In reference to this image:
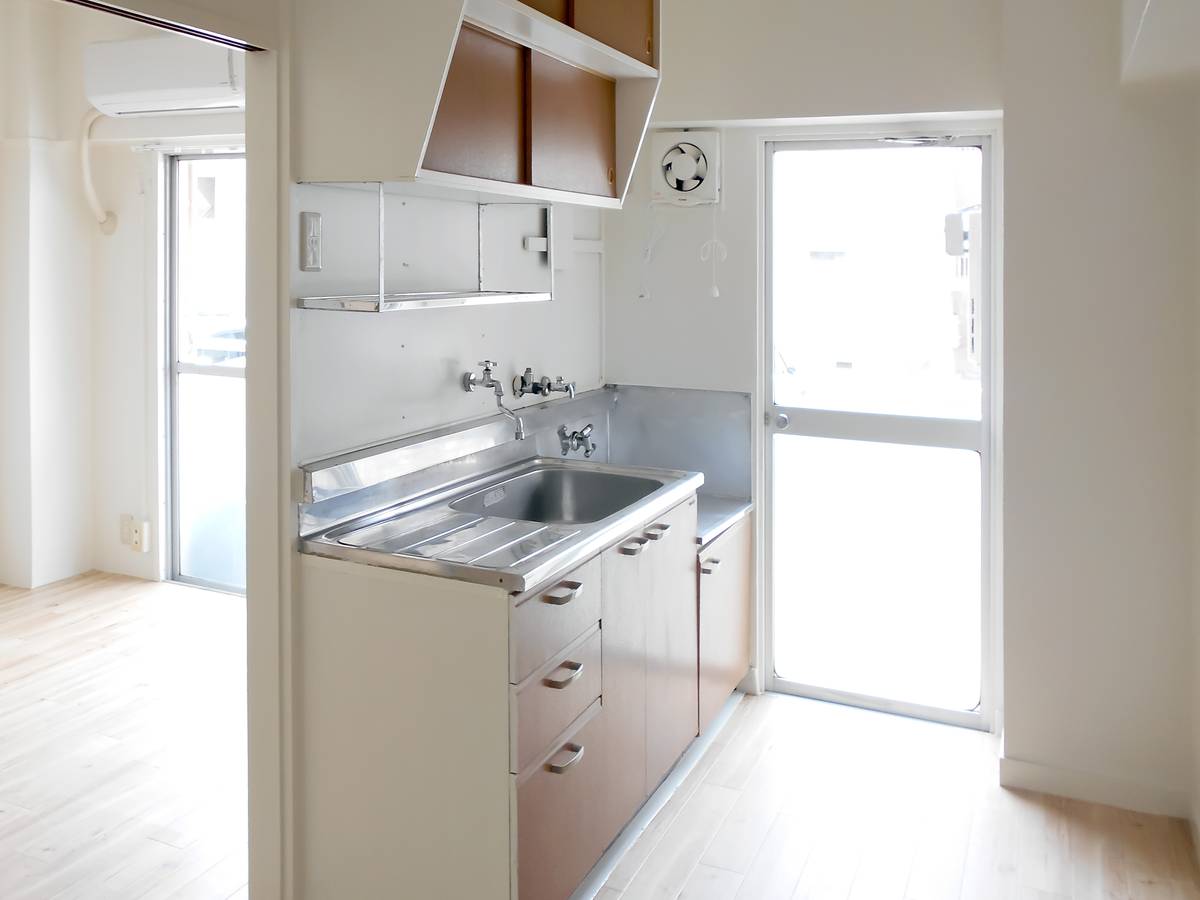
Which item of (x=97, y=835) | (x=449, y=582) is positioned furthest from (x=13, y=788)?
(x=449, y=582)

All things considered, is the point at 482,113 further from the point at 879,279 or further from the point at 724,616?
the point at 724,616

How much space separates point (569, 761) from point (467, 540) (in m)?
0.56

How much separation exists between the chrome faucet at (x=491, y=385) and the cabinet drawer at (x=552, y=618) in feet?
A: 2.38

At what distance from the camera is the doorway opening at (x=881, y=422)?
3570 mm

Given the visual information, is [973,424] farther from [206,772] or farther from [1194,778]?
[206,772]

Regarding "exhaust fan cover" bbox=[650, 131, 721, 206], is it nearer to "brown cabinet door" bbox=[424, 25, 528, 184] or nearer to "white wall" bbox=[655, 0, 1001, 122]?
"white wall" bbox=[655, 0, 1001, 122]

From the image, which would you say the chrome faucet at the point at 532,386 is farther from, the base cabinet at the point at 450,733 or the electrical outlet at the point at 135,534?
the electrical outlet at the point at 135,534

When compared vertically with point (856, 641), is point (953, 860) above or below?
below

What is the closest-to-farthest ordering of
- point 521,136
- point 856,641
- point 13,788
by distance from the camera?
point 521,136
point 13,788
point 856,641

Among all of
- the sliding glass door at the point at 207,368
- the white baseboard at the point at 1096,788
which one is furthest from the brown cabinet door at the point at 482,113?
the sliding glass door at the point at 207,368

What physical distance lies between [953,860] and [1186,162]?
197cm

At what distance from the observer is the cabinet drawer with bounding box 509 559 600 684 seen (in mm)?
2244

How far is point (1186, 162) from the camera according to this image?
289 cm

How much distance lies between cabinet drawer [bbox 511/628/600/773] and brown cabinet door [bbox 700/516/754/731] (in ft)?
2.72
